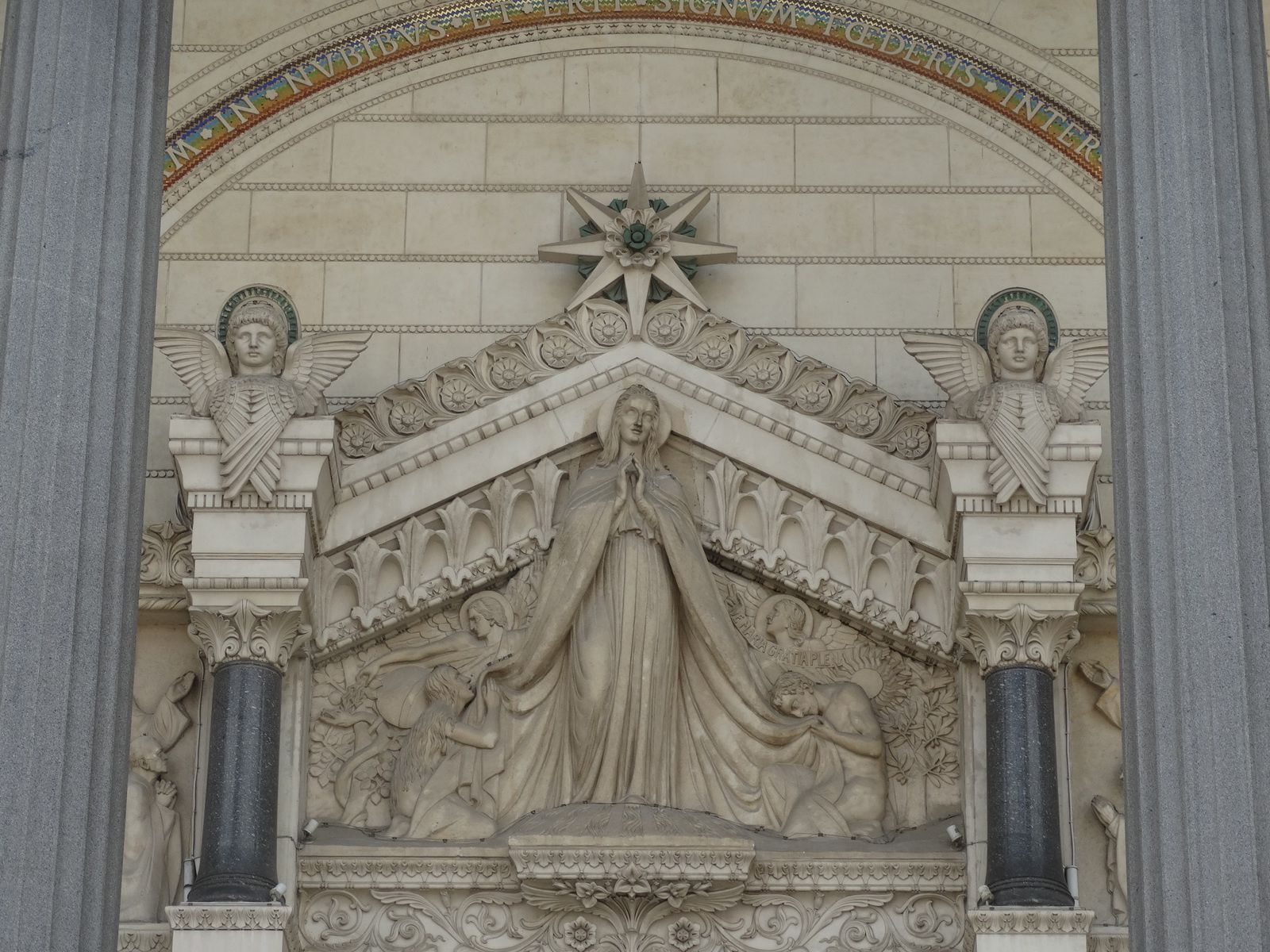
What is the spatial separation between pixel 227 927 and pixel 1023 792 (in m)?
3.60

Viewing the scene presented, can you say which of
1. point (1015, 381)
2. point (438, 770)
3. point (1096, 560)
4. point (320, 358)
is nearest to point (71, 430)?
point (320, 358)

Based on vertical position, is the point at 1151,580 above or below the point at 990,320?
below

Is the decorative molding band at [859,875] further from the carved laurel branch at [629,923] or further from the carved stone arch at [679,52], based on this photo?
the carved stone arch at [679,52]

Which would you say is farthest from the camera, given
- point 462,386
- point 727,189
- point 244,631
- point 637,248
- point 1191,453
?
point 727,189

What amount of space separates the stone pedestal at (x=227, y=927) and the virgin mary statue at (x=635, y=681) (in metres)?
1.25

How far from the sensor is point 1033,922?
508 inches

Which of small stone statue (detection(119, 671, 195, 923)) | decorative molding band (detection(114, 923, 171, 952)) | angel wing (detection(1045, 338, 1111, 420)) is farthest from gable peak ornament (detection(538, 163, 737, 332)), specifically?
decorative molding band (detection(114, 923, 171, 952))

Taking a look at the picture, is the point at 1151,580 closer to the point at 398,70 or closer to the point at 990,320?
the point at 990,320

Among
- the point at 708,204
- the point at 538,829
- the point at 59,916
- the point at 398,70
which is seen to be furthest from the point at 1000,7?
the point at 59,916

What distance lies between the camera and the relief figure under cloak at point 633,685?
13609mm

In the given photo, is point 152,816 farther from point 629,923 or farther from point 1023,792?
point 1023,792

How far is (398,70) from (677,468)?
117 inches

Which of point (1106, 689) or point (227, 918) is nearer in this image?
point (227, 918)

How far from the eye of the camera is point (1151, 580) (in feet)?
34.8
